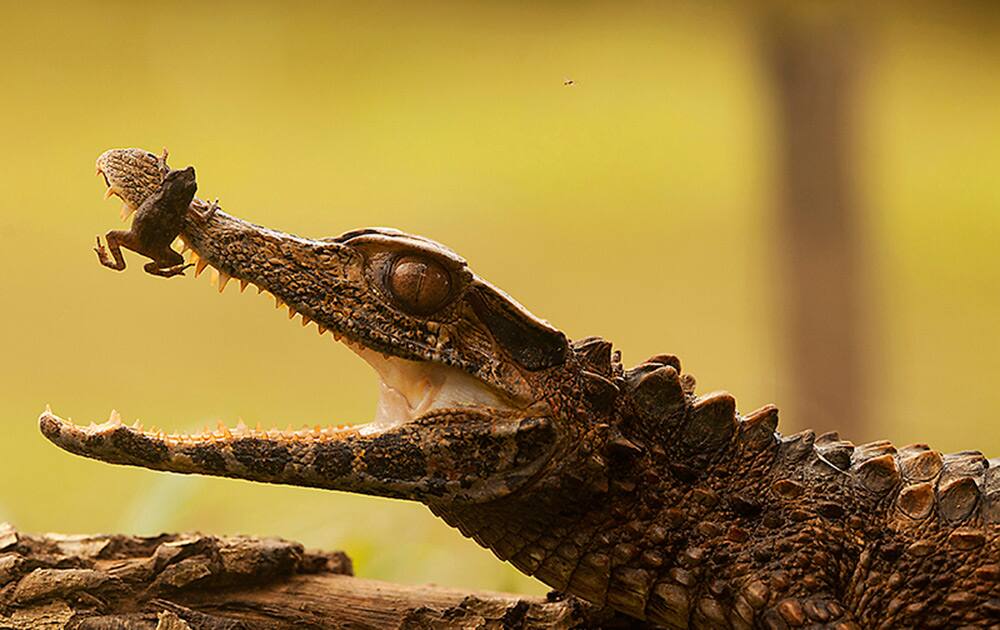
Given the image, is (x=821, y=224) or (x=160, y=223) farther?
(x=821, y=224)

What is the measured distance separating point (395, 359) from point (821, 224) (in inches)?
163

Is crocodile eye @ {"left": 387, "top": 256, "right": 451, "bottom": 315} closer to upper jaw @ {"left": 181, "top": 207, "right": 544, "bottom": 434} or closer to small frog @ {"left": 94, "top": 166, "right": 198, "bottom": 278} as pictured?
upper jaw @ {"left": 181, "top": 207, "right": 544, "bottom": 434}

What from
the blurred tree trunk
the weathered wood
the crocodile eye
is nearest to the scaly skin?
the crocodile eye

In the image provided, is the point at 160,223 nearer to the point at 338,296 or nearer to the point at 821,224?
the point at 338,296

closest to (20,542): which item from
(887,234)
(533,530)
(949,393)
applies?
(533,530)

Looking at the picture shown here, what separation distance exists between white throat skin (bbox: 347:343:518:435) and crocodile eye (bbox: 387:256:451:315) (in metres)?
0.14

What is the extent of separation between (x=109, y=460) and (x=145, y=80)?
134 inches

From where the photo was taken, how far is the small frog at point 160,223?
2615 millimetres

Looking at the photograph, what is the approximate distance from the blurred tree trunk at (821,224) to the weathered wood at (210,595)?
3.73 m

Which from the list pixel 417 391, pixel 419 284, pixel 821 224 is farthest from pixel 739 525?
pixel 821 224

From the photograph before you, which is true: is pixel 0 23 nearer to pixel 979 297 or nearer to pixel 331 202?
pixel 331 202

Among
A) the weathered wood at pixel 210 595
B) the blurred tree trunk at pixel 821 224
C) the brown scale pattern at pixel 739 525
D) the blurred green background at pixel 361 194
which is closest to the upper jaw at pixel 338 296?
the brown scale pattern at pixel 739 525

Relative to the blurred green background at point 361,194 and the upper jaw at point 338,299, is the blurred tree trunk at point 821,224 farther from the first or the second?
the upper jaw at point 338,299

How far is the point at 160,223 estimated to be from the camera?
262cm
